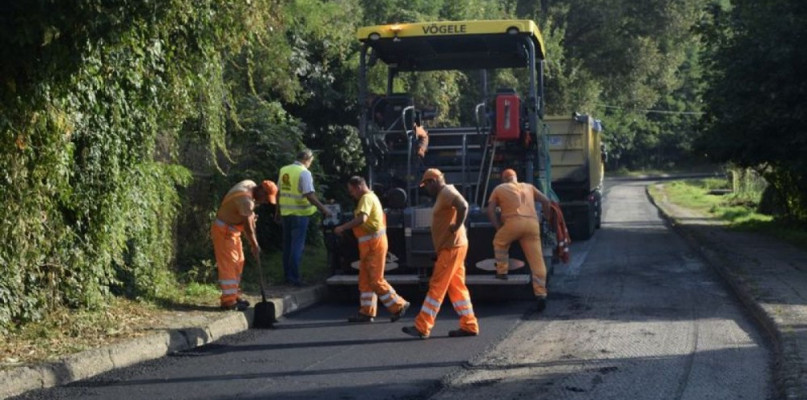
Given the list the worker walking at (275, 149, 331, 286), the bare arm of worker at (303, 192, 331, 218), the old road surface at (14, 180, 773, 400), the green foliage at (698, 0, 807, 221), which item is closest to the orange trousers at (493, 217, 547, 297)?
the old road surface at (14, 180, 773, 400)

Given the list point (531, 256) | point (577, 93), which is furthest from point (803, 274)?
point (577, 93)

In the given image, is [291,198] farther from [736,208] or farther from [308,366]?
[736,208]

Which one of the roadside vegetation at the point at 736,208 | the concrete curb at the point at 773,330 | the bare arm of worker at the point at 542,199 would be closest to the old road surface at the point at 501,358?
the concrete curb at the point at 773,330

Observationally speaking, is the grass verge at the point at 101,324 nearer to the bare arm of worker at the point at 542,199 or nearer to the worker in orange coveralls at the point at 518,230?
the worker in orange coveralls at the point at 518,230

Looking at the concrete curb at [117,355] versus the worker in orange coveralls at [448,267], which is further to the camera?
the worker in orange coveralls at [448,267]

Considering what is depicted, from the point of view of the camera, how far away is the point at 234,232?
11672mm

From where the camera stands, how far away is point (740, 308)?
12109 mm

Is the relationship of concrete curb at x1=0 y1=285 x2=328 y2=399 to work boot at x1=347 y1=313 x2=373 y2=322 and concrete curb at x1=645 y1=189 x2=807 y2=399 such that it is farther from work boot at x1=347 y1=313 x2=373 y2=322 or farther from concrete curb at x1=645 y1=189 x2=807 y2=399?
concrete curb at x1=645 y1=189 x2=807 y2=399

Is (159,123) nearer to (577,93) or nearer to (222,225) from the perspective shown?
(222,225)

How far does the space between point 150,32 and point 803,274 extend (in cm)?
982

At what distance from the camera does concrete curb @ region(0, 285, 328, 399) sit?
7750mm

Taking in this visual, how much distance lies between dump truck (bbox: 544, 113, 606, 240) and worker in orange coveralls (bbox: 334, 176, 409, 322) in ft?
39.5

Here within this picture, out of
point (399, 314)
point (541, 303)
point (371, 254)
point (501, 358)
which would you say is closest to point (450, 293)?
point (399, 314)

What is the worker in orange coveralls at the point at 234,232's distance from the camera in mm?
11461
